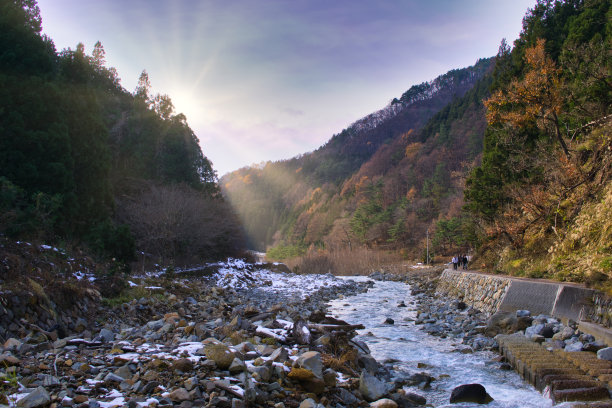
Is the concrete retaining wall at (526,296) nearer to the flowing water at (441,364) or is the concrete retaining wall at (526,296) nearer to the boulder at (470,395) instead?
the flowing water at (441,364)

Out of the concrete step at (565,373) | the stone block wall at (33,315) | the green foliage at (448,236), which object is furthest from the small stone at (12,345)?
the green foliage at (448,236)

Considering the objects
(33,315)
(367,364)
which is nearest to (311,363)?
(367,364)

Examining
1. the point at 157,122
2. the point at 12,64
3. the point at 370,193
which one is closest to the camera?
the point at 12,64

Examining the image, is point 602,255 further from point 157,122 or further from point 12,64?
point 157,122

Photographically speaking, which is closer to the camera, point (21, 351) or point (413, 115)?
point (21, 351)

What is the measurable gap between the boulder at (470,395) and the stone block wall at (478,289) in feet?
23.1

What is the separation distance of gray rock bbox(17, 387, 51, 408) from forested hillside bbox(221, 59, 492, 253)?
77.6ft

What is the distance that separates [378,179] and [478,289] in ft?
244

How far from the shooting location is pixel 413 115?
139 metres

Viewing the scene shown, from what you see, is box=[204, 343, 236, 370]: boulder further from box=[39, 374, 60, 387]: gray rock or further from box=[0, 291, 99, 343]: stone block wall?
box=[0, 291, 99, 343]: stone block wall

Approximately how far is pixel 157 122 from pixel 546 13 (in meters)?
34.8

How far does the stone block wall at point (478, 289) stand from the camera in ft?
42.2

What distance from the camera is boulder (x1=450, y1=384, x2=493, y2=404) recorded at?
20.1ft

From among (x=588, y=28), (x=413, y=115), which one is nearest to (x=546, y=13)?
(x=588, y=28)
